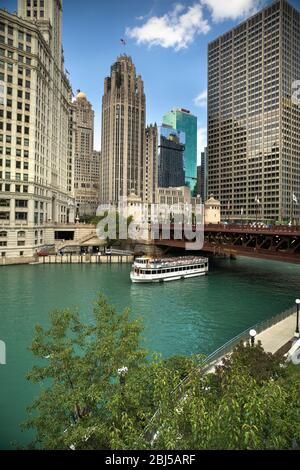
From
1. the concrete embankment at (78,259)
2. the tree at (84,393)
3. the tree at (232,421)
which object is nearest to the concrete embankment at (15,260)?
the concrete embankment at (78,259)

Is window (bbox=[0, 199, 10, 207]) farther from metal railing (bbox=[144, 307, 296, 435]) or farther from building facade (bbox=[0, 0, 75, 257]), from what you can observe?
metal railing (bbox=[144, 307, 296, 435])

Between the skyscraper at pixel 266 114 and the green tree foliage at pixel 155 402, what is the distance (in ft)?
519

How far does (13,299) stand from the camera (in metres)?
44.2

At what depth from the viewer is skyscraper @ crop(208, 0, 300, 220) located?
170500 millimetres

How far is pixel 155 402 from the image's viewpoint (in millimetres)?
10203

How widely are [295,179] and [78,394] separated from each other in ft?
634

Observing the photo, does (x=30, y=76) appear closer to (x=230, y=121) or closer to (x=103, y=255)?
(x=103, y=255)

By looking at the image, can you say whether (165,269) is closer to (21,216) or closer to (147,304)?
(147,304)

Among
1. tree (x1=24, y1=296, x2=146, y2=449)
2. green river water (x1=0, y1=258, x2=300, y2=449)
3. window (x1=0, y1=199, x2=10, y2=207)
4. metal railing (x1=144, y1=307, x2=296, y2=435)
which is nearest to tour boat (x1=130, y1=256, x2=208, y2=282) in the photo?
green river water (x1=0, y1=258, x2=300, y2=449)

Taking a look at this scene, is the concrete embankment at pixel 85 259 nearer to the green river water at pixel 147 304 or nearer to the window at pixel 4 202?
the green river water at pixel 147 304

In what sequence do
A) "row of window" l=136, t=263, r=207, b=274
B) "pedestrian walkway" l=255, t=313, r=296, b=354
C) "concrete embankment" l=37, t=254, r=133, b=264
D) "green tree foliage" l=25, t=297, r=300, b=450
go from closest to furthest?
"green tree foliage" l=25, t=297, r=300, b=450
"pedestrian walkway" l=255, t=313, r=296, b=354
"row of window" l=136, t=263, r=207, b=274
"concrete embankment" l=37, t=254, r=133, b=264

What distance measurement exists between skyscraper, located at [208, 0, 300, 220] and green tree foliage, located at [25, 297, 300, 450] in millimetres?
158153

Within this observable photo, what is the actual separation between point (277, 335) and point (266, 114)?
180532 millimetres

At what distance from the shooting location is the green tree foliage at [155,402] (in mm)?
7953
